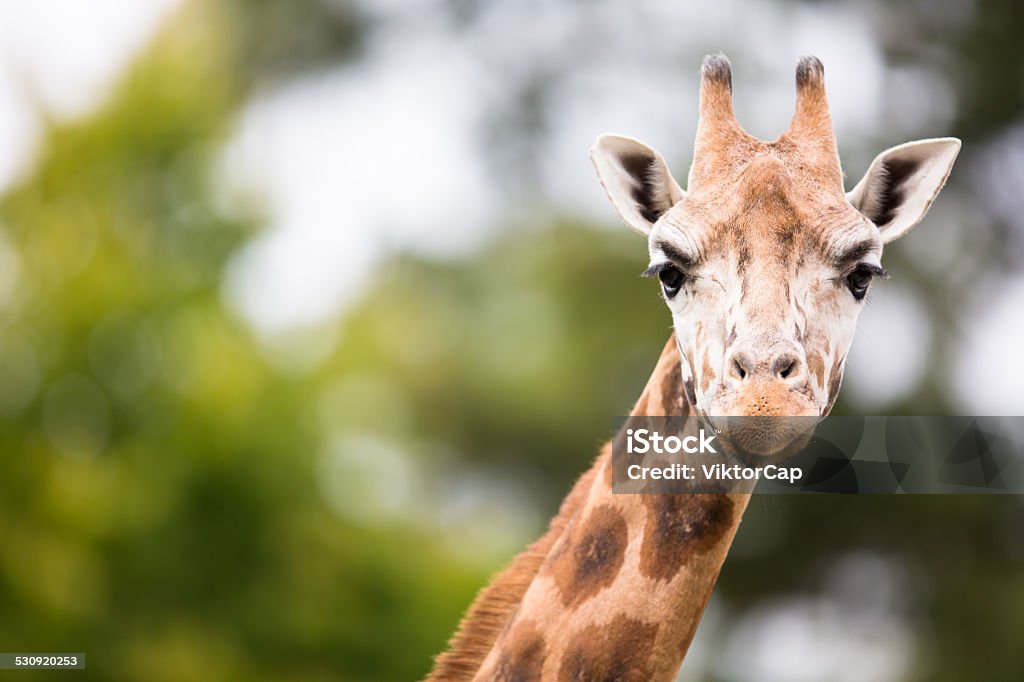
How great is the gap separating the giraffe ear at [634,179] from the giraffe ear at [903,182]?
0.71 metres

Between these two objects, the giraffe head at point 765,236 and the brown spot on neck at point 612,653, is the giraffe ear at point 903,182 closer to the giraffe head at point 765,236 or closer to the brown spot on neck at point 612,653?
the giraffe head at point 765,236

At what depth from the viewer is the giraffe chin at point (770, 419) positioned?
11.8 ft

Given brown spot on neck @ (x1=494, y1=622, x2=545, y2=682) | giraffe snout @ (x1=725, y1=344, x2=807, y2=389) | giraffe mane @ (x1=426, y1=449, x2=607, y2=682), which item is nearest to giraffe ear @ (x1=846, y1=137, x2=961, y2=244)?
giraffe snout @ (x1=725, y1=344, x2=807, y2=389)

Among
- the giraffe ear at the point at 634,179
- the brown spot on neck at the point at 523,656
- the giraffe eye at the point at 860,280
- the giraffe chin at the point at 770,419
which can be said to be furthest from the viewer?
the giraffe ear at the point at 634,179

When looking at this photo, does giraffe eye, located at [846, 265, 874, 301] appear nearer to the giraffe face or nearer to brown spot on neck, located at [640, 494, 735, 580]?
the giraffe face

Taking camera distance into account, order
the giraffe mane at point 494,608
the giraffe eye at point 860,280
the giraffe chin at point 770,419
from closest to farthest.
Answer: the giraffe chin at point 770,419 < the giraffe eye at point 860,280 < the giraffe mane at point 494,608

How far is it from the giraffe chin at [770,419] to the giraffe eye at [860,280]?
60 centimetres

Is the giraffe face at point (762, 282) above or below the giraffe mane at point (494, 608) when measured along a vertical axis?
above

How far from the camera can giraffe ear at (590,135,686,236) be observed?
14.4ft

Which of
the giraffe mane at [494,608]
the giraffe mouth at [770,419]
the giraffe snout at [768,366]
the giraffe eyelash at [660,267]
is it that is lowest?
the giraffe mane at [494,608]

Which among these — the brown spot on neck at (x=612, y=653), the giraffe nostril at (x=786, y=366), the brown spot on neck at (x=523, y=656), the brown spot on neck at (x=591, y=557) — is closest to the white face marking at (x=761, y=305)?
the giraffe nostril at (x=786, y=366)

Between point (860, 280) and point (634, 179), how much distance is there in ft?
3.19

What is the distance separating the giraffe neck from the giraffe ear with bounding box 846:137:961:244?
3.11 ft

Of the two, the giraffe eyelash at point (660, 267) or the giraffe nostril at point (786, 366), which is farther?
the giraffe eyelash at point (660, 267)
